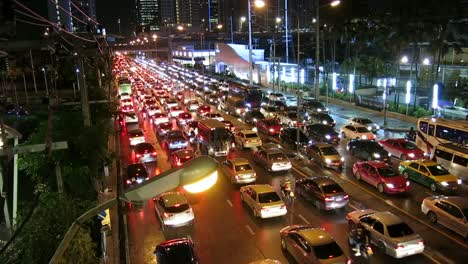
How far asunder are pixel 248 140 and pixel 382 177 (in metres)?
13.1

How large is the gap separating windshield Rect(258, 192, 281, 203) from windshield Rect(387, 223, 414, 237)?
543 cm

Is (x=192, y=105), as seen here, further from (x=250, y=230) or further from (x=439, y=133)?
(x=250, y=230)

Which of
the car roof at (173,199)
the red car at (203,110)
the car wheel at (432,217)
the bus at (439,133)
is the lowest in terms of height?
the car wheel at (432,217)

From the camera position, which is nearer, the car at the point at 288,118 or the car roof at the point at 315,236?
the car roof at the point at 315,236

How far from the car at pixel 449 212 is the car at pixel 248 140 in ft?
52.7

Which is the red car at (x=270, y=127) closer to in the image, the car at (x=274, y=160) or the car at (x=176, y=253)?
the car at (x=274, y=160)

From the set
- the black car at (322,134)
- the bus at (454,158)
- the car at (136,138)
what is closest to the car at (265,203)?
the bus at (454,158)

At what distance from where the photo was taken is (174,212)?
1922cm

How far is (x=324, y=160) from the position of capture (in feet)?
92.2

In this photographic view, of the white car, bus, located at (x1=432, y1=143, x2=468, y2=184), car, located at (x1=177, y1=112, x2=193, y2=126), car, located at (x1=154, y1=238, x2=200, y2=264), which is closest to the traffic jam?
car, located at (x1=154, y1=238, x2=200, y2=264)

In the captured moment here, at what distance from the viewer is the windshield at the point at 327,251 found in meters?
14.6

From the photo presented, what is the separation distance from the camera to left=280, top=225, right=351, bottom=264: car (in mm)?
14547

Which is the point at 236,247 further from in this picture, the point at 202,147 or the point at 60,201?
the point at 202,147

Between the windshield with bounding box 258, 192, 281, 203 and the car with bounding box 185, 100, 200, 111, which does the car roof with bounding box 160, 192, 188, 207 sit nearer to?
the windshield with bounding box 258, 192, 281, 203
